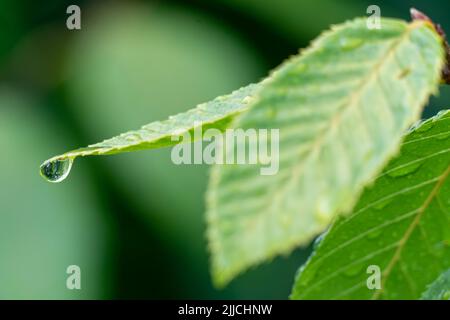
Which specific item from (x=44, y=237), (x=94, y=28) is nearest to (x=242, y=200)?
(x=44, y=237)

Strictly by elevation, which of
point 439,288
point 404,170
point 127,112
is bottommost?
point 439,288

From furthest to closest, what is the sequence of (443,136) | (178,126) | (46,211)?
(46,211) → (443,136) → (178,126)

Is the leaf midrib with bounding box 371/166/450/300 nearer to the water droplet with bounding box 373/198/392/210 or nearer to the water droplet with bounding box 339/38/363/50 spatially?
the water droplet with bounding box 373/198/392/210

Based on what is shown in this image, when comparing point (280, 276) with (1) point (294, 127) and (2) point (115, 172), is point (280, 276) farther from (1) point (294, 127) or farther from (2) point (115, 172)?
(1) point (294, 127)

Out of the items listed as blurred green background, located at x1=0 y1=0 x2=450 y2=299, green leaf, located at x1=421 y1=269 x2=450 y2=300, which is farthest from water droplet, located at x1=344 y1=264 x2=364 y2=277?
blurred green background, located at x1=0 y1=0 x2=450 y2=299

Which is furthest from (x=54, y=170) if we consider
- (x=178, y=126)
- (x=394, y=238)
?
(x=394, y=238)

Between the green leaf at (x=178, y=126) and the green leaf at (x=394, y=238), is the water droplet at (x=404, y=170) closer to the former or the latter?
the green leaf at (x=394, y=238)

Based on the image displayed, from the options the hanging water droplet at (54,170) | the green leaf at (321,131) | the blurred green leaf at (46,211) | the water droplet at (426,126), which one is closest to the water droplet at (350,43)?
the green leaf at (321,131)

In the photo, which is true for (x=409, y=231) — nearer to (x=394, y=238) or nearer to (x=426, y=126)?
(x=394, y=238)
